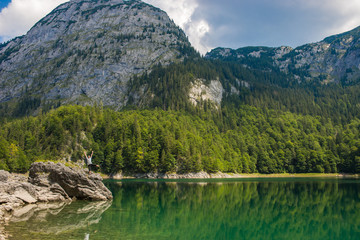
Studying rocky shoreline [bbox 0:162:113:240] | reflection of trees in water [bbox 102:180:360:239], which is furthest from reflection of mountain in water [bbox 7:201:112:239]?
rocky shoreline [bbox 0:162:113:240]

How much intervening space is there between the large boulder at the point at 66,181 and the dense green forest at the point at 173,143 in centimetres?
5827

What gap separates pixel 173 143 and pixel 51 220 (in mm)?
86680

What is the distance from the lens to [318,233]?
22.3 m

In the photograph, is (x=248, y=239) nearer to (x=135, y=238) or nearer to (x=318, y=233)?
(x=318, y=233)

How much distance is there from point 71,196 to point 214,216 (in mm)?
23463

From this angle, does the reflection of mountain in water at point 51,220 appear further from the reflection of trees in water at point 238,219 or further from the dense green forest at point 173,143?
the dense green forest at point 173,143

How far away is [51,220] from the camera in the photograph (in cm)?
2384

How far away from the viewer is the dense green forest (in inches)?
4129

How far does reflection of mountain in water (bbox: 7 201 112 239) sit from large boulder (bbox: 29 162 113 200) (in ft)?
25.2

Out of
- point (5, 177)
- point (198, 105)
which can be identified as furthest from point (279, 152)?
point (5, 177)

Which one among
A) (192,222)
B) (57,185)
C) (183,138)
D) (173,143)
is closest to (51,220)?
(192,222)

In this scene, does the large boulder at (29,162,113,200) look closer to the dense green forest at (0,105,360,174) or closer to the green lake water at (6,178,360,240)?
the green lake water at (6,178,360,240)

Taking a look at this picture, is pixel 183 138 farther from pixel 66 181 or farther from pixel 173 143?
pixel 66 181

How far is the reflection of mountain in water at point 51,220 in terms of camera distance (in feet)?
65.1
